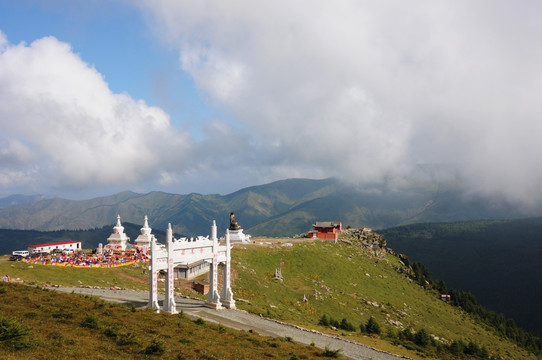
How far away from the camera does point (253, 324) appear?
41281 millimetres

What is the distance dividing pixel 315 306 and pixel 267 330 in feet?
88.7

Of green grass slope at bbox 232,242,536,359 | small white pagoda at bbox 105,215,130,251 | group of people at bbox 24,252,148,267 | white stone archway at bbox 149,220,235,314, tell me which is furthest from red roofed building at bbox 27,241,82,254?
white stone archway at bbox 149,220,235,314

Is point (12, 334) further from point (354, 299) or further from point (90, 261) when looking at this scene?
point (354, 299)

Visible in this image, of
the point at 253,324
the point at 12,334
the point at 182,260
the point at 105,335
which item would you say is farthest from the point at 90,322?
the point at 253,324

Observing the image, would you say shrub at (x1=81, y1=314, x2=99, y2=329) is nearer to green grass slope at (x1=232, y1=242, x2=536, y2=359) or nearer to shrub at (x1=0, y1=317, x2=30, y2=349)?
shrub at (x1=0, y1=317, x2=30, y2=349)

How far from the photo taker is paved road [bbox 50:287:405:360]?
38375 millimetres

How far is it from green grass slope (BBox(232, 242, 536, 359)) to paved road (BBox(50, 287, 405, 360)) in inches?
163

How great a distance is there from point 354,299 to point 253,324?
3829 cm

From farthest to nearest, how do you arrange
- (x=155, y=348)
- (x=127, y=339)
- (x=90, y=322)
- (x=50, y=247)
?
(x=50, y=247) → (x=90, y=322) → (x=127, y=339) → (x=155, y=348)

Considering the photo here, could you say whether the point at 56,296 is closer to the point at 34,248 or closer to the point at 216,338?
the point at 216,338

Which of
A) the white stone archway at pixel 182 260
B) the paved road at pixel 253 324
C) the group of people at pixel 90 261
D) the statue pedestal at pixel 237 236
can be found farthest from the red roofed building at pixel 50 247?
the white stone archway at pixel 182 260

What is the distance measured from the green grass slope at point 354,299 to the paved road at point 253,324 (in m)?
4.14

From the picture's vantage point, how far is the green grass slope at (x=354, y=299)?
172 ft

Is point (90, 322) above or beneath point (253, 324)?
above
